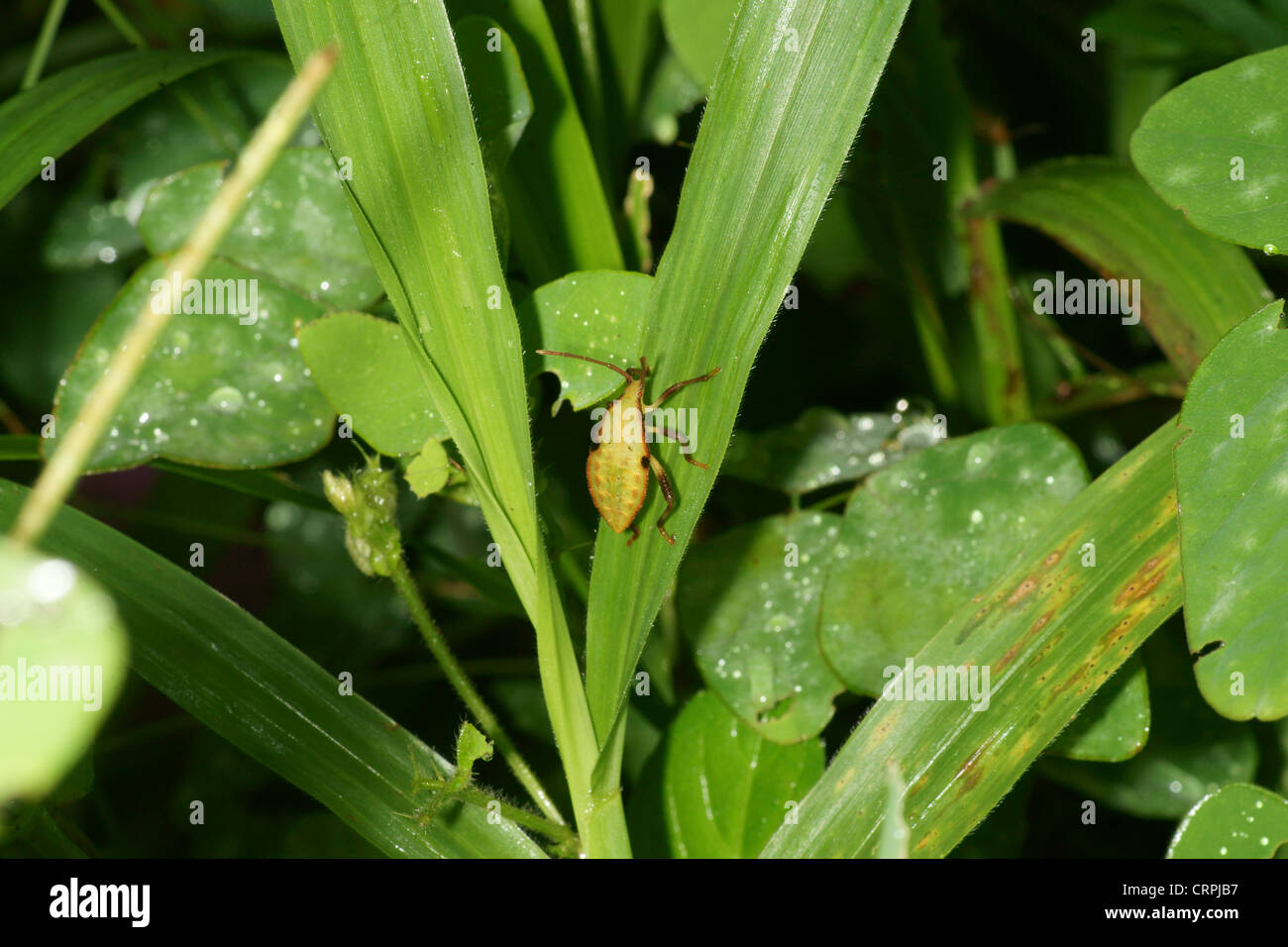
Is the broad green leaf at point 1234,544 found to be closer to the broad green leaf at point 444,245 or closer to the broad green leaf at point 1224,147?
the broad green leaf at point 1224,147

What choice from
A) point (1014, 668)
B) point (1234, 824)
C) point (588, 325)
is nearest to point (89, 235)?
point (588, 325)

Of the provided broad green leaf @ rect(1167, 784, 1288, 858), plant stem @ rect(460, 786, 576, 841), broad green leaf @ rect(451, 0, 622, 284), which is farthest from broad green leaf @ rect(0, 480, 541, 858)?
broad green leaf @ rect(1167, 784, 1288, 858)

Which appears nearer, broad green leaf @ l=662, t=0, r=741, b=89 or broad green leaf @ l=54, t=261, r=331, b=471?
broad green leaf @ l=54, t=261, r=331, b=471

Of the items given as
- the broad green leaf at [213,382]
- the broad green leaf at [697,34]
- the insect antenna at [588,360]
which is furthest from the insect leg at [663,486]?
the broad green leaf at [697,34]

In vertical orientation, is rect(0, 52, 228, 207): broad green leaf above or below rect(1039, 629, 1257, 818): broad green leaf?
above

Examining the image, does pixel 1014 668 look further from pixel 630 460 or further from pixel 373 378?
pixel 373 378

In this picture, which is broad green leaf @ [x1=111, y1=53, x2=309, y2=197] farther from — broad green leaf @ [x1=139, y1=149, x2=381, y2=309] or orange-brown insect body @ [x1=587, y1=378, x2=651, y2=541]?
orange-brown insect body @ [x1=587, y1=378, x2=651, y2=541]

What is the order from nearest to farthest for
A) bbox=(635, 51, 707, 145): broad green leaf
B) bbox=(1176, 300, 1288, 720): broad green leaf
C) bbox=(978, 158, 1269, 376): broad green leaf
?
bbox=(1176, 300, 1288, 720): broad green leaf
bbox=(978, 158, 1269, 376): broad green leaf
bbox=(635, 51, 707, 145): broad green leaf
